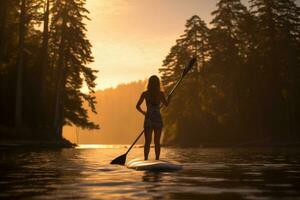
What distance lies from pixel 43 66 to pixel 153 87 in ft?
86.4

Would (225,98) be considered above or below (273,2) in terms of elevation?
below

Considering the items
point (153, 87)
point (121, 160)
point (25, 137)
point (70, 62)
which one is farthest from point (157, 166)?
point (70, 62)

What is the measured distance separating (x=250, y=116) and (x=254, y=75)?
4.74 m

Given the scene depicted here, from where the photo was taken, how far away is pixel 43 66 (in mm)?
34469

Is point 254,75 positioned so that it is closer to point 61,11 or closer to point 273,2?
point 273,2

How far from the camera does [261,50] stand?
46719mm

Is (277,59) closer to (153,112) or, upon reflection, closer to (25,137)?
(25,137)

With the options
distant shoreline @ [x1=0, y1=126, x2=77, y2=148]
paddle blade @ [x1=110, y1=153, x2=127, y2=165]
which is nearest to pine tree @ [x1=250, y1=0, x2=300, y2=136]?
distant shoreline @ [x1=0, y1=126, x2=77, y2=148]

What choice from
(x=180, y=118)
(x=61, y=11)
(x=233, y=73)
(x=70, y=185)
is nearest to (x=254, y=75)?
(x=233, y=73)

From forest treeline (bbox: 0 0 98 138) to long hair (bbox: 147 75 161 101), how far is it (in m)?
20.9

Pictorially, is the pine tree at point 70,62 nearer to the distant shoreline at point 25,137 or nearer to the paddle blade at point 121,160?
the distant shoreline at point 25,137

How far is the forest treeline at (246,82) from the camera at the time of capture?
151 ft

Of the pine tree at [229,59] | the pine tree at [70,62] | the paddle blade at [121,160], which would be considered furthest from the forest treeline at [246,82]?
the paddle blade at [121,160]

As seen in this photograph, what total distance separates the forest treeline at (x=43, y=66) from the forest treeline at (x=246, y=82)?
13865 millimetres
